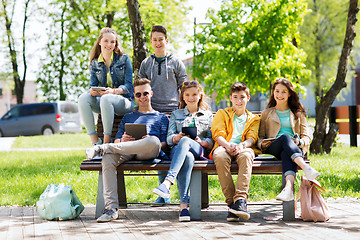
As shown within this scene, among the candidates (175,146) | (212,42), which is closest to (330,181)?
(175,146)

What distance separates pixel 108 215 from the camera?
197 inches

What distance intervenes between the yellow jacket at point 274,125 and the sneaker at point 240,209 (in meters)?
0.82

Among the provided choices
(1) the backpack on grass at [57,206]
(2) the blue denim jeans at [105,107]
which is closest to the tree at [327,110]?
(2) the blue denim jeans at [105,107]

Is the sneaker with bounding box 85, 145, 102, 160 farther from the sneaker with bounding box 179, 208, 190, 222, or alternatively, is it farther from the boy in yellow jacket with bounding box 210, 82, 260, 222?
the boy in yellow jacket with bounding box 210, 82, 260, 222

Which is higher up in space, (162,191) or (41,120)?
(41,120)

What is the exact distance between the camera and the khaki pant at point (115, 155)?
5066mm

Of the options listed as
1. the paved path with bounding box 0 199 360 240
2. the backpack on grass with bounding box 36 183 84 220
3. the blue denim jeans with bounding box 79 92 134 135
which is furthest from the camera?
the blue denim jeans with bounding box 79 92 134 135

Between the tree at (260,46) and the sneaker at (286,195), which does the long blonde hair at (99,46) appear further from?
the tree at (260,46)

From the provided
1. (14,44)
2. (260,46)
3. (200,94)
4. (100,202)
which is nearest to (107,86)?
(200,94)

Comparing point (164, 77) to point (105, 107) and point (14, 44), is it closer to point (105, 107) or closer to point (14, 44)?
point (105, 107)

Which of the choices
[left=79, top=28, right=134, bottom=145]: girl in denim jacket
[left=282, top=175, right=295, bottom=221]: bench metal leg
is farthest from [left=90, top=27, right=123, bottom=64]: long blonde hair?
[left=282, top=175, right=295, bottom=221]: bench metal leg

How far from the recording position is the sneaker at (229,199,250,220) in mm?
4766

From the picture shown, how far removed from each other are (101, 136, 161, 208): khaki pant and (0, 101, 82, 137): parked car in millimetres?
21781

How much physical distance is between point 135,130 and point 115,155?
1.14ft
